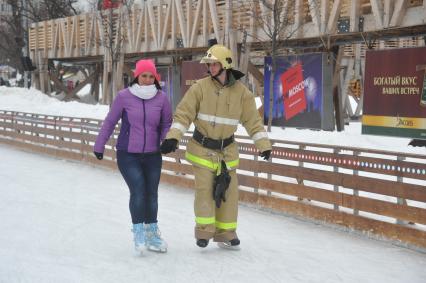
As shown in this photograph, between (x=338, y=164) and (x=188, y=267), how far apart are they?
8.08 feet

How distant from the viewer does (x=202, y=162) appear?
16.5ft

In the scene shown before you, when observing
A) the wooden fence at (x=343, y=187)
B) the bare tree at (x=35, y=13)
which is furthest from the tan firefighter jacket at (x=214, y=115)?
the bare tree at (x=35, y=13)

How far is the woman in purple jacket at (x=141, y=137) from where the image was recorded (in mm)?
4922

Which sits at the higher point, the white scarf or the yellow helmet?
the yellow helmet

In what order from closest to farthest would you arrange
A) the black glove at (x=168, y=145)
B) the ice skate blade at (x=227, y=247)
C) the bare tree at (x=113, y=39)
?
the black glove at (x=168, y=145) < the ice skate blade at (x=227, y=247) < the bare tree at (x=113, y=39)

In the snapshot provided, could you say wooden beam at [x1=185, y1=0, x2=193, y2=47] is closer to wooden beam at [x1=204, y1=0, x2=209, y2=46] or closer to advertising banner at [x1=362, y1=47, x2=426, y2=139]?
wooden beam at [x1=204, y1=0, x2=209, y2=46]

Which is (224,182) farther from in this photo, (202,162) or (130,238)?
(130,238)

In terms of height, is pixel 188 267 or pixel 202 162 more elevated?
pixel 202 162

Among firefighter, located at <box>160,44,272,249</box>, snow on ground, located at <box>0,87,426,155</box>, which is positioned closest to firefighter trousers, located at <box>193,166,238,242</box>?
firefighter, located at <box>160,44,272,249</box>

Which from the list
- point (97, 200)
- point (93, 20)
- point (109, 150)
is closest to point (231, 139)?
point (97, 200)

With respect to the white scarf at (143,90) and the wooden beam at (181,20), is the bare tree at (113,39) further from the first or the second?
the white scarf at (143,90)

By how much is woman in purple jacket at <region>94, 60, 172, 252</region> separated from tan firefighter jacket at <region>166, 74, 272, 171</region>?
0.22 meters

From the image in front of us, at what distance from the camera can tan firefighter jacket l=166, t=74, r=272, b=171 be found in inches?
193

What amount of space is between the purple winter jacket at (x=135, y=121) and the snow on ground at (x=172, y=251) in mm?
969
